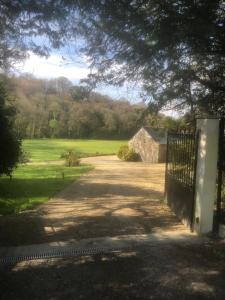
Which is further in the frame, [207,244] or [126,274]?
[207,244]

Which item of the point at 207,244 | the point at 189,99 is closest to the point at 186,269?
the point at 207,244

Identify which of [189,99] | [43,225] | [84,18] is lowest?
[43,225]

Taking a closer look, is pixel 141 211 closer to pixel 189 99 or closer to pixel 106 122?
pixel 189 99

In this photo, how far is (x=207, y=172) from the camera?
687 centimetres

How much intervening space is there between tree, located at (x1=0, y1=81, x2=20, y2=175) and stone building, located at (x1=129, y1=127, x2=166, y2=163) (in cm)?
1906

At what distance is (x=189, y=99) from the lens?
8.85 meters

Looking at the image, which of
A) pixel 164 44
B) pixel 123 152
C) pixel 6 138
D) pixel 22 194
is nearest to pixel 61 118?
pixel 123 152

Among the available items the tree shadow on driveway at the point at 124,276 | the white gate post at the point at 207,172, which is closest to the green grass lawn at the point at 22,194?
the tree shadow on driveway at the point at 124,276

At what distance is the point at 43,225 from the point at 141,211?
2.78m

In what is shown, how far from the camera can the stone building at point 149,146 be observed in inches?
1298

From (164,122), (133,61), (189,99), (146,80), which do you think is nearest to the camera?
(133,61)

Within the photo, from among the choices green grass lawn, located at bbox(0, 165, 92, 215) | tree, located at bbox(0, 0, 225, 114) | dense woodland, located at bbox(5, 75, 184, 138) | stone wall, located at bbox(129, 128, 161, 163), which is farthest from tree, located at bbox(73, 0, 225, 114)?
dense woodland, located at bbox(5, 75, 184, 138)

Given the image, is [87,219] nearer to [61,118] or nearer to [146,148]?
[146,148]

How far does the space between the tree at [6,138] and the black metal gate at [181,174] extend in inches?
239
